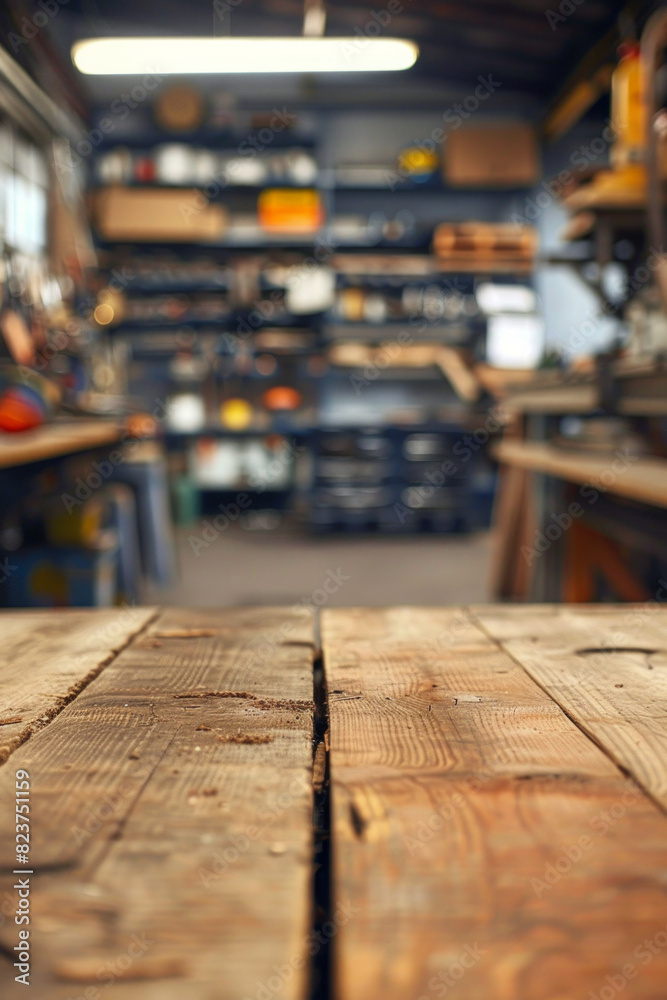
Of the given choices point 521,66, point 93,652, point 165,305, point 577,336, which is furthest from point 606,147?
point 93,652

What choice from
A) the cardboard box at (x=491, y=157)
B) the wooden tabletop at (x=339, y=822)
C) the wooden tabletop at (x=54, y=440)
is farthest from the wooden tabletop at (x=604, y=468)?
the cardboard box at (x=491, y=157)

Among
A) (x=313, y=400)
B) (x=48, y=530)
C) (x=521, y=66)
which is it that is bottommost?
(x=48, y=530)

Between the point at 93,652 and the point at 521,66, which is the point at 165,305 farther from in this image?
the point at 93,652

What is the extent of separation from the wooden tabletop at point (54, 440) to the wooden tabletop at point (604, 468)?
1466mm

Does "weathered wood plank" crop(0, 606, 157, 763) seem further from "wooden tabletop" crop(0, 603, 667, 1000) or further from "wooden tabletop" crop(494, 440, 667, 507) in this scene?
"wooden tabletop" crop(494, 440, 667, 507)

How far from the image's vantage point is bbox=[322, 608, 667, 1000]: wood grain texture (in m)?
0.35

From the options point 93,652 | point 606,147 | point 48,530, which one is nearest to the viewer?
point 93,652

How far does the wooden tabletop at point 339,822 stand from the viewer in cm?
36

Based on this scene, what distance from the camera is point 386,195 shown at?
7547 mm

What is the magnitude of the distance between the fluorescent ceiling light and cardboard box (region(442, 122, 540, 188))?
394cm

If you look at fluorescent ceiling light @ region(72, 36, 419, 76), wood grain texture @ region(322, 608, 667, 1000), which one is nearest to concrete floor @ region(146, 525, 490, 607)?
fluorescent ceiling light @ region(72, 36, 419, 76)

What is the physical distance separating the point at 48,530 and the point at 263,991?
3.09m

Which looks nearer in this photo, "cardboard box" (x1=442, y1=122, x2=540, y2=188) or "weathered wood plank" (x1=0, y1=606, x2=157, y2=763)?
"weathered wood plank" (x1=0, y1=606, x2=157, y2=763)

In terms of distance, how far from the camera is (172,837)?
45cm
